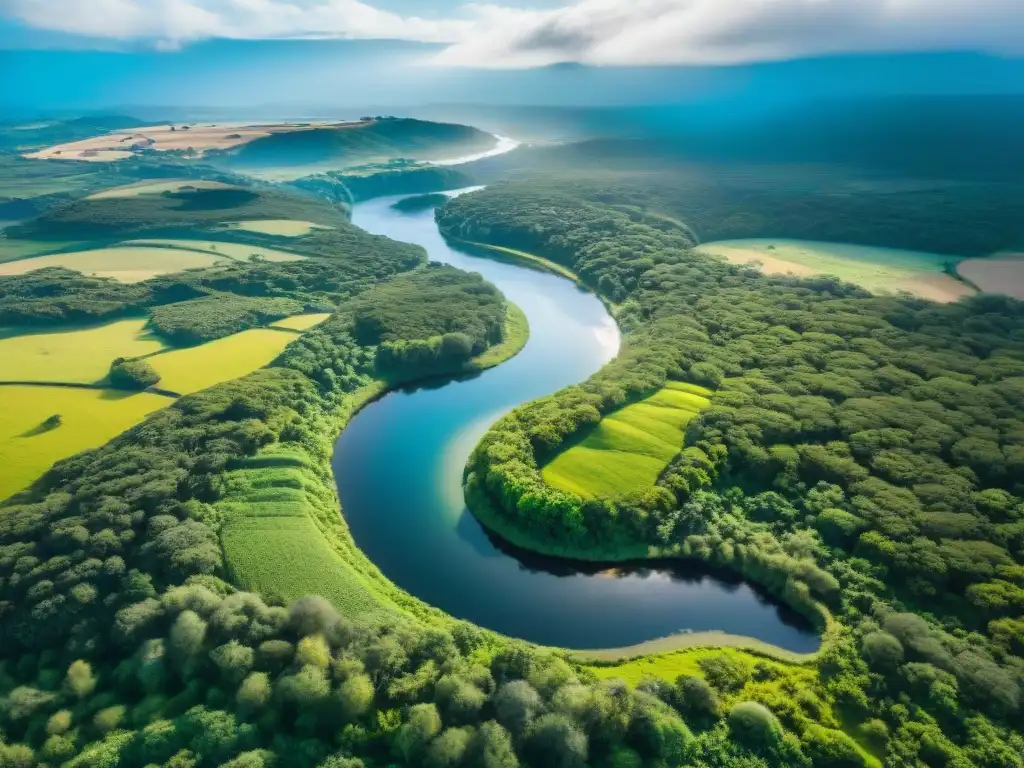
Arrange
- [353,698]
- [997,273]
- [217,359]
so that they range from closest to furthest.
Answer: [353,698]
[217,359]
[997,273]

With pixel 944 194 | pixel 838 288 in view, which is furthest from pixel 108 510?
pixel 944 194

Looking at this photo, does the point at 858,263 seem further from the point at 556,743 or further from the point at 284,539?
the point at 284,539

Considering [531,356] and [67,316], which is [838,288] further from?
[67,316]

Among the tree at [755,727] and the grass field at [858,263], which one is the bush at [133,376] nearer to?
the tree at [755,727]

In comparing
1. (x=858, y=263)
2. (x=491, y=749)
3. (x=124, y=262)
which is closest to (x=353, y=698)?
(x=491, y=749)

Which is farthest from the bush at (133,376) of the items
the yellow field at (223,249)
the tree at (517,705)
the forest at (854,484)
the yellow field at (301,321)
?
the tree at (517,705)

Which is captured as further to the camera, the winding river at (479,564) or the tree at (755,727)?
the winding river at (479,564)

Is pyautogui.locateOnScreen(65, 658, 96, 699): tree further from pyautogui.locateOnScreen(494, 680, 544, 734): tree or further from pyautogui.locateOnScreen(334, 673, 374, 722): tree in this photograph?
pyautogui.locateOnScreen(494, 680, 544, 734): tree
